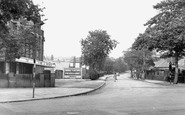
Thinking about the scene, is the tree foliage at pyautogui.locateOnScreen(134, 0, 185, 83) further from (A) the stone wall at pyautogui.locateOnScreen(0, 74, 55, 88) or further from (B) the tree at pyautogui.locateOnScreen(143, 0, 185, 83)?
(A) the stone wall at pyautogui.locateOnScreen(0, 74, 55, 88)

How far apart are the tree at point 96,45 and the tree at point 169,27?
53.9 ft

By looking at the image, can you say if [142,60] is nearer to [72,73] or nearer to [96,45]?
[96,45]

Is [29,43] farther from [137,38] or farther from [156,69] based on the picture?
[156,69]

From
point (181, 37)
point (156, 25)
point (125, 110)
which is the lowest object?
point (125, 110)

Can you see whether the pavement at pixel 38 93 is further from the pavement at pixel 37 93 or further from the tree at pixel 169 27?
the tree at pixel 169 27

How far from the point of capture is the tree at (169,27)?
3259 cm

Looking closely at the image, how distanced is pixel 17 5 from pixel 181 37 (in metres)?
24.1

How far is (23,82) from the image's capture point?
2497 cm

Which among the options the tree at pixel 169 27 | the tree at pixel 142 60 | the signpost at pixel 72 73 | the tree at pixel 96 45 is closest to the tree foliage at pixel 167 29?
the tree at pixel 169 27

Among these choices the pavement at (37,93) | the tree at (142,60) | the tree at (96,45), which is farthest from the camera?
the tree at (142,60)

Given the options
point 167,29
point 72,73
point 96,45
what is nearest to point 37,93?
point 167,29

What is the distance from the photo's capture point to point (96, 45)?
52.2 meters

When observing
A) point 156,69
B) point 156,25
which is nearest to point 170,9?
point 156,25

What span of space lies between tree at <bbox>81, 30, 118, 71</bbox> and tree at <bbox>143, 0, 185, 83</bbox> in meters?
16.4
